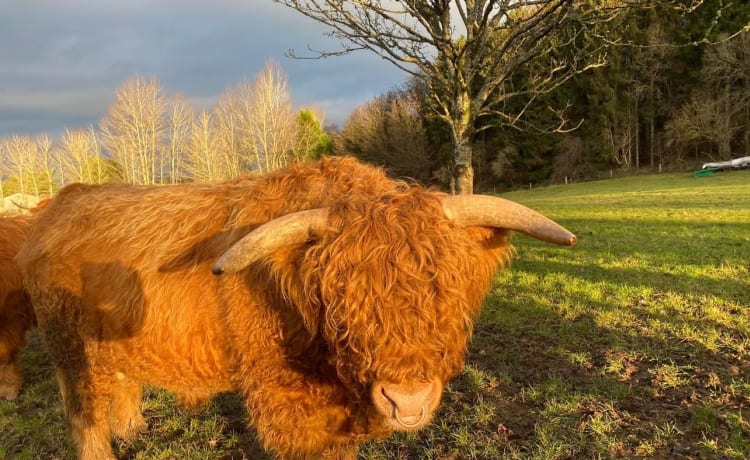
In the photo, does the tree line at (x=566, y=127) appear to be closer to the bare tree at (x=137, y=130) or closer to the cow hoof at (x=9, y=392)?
the bare tree at (x=137, y=130)

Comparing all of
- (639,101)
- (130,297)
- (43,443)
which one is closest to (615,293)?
(130,297)

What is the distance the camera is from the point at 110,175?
40875 mm

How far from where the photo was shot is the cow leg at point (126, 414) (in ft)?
13.8

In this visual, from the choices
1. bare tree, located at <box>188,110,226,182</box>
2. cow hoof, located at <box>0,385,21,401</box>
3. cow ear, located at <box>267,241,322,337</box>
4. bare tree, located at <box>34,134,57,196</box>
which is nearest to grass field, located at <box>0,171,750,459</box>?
cow hoof, located at <box>0,385,21,401</box>

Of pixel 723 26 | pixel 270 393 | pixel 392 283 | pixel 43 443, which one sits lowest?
pixel 43 443

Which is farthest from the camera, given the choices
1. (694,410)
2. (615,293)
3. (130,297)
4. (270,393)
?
(615,293)

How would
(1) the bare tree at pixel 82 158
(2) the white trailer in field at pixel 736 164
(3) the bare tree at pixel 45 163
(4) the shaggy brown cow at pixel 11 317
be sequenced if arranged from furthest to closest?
(3) the bare tree at pixel 45 163 → (1) the bare tree at pixel 82 158 → (2) the white trailer in field at pixel 736 164 → (4) the shaggy brown cow at pixel 11 317

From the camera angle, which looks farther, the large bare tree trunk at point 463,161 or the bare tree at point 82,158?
the bare tree at point 82,158

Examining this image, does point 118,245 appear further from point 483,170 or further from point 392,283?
point 483,170

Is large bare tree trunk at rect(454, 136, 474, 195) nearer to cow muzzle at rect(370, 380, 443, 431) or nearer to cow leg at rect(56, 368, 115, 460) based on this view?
cow leg at rect(56, 368, 115, 460)

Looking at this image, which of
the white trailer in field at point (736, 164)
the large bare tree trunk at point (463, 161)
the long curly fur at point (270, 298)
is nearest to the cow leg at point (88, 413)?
the long curly fur at point (270, 298)

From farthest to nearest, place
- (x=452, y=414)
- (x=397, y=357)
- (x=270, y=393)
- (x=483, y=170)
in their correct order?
(x=483, y=170) → (x=452, y=414) → (x=270, y=393) → (x=397, y=357)

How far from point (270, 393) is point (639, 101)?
4484 cm

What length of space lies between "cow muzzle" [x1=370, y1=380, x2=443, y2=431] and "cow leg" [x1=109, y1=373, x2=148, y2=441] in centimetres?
302
